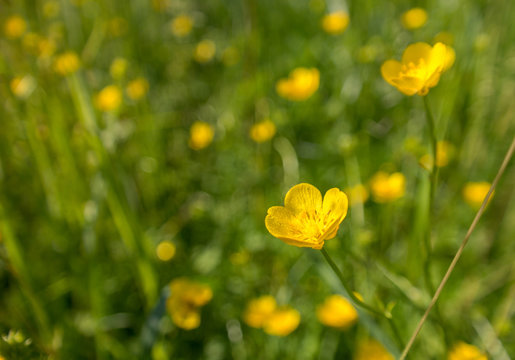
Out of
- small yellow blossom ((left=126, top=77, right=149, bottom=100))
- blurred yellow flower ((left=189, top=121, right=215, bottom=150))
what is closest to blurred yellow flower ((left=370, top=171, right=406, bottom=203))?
blurred yellow flower ((left=189, top=121, right=215, bottom=150))

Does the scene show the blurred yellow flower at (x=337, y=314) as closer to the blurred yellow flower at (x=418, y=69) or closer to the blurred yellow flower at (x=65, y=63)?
the blurred yellow flower at (x=418, y=69)

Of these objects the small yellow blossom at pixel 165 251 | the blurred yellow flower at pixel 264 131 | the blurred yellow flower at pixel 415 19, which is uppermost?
the blurred yellow flower at pixel 415 19

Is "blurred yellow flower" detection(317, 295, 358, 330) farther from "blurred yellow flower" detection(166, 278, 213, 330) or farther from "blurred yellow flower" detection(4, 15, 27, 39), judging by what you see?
"blurred yellow flower" detection(4, 15, 27, 39)

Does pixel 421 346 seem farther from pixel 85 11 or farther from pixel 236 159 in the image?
pixel 85 11

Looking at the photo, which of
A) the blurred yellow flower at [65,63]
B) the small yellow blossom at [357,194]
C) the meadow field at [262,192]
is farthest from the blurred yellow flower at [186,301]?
the blurred yellow flower at [65,63]

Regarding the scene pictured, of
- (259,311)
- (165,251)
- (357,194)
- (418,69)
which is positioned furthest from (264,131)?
(418,69)

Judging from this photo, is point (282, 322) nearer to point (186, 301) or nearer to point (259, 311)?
point (259, 311)

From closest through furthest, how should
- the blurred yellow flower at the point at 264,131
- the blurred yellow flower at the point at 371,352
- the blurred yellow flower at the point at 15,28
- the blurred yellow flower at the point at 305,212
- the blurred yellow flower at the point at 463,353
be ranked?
the blurred yellow flower at the point at 305,212, the blurred yellow flower at the point at 463,353, the blurred yellow flower at the point at 371,352, the blurred yellow flower at the point at 264,131, the blurred yellow flower at the point at 15,28
